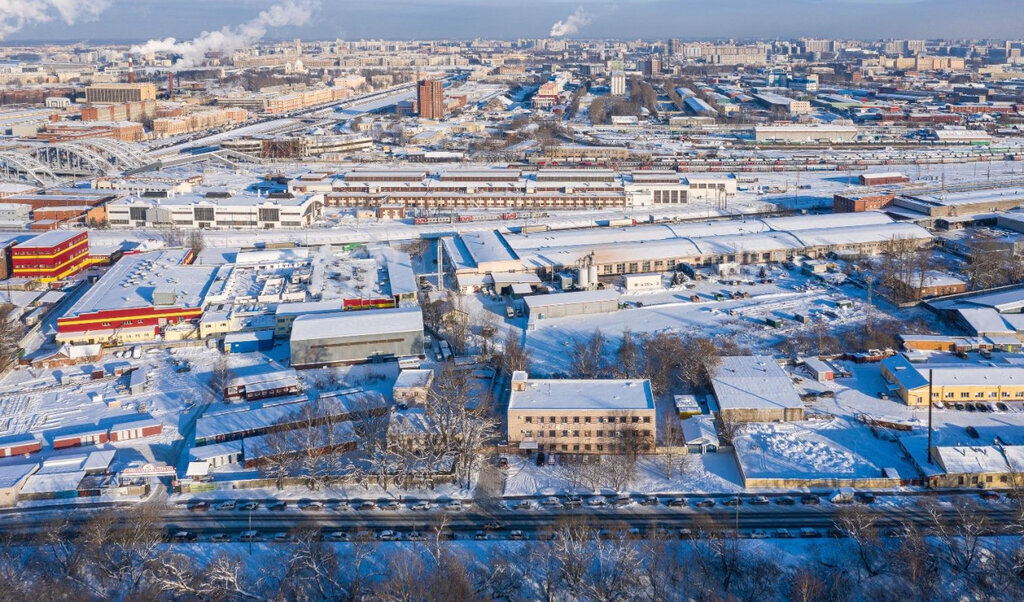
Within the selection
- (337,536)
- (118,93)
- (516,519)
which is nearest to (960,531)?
(516,519)

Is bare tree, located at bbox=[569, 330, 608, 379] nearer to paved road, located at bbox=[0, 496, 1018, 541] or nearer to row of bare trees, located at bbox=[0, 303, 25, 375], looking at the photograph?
paved road, located at bbox=[0, 496, 1018, 541]

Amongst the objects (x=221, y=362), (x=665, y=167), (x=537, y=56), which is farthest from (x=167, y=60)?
(x=221, y=362)

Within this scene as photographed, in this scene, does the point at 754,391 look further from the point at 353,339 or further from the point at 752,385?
the point at 353,339

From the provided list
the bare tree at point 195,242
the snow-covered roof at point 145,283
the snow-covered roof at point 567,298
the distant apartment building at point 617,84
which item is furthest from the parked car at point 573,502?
the distant apartment building at point 617,84

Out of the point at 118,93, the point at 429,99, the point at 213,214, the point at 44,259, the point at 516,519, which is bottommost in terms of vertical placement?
the point at 516,519

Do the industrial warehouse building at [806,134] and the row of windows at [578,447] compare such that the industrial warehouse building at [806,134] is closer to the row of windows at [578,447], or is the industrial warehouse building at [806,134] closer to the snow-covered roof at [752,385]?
the snow-covered roof at [752,385]

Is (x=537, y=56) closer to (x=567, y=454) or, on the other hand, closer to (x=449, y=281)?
(x=449, y=281)

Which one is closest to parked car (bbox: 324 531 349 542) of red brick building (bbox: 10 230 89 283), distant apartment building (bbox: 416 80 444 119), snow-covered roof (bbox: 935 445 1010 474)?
snow-covered roof (bbox: 935 445 1010 474)
